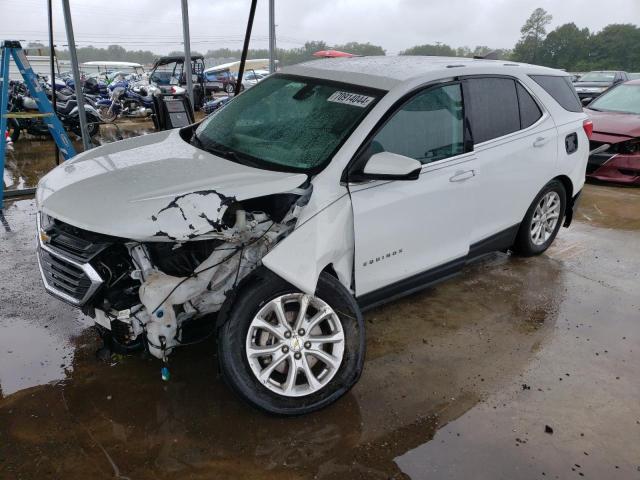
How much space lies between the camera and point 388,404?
2734 mm

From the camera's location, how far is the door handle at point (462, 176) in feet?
10.6

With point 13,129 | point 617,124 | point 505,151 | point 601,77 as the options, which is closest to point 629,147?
point 617,124

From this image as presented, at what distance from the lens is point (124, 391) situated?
278 centimetres

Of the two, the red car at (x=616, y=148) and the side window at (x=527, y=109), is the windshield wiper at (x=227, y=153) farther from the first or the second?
the red car at (x=616, y=148)

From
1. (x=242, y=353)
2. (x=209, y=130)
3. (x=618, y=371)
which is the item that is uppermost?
(x=209, y=130)

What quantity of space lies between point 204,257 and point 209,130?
136cm

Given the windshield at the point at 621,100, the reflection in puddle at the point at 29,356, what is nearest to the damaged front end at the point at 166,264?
the reflection in puddle at the point at 29,356

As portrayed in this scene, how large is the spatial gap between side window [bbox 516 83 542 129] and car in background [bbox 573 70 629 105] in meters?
13.3

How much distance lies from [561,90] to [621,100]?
4841 mm

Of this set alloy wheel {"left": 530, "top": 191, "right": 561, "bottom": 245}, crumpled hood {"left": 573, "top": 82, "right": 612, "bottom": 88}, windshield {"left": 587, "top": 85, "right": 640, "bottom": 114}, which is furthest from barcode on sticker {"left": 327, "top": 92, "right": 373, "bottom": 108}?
crumpled hood {"left": 573, "top": 82, "right": 612, "bottom": 88}

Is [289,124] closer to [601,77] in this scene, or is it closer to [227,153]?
[227,153]

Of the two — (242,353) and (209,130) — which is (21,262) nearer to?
(209,130)

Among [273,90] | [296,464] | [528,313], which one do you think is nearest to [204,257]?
[296,464]

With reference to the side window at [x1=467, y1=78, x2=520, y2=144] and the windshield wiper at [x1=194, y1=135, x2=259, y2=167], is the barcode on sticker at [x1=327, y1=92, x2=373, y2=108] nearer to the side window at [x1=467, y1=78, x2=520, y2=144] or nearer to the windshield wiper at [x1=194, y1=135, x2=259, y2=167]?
the windshield wiper at [x1=194, y1=135, x2=259, y2=167]
